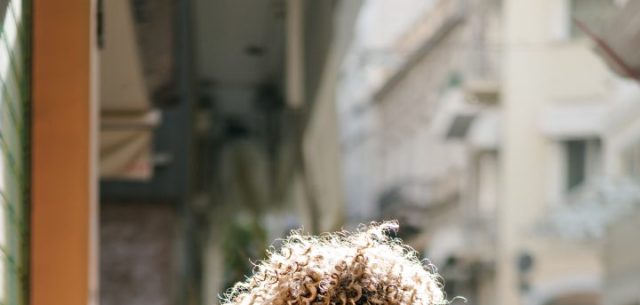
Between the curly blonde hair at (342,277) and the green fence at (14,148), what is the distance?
1342mm

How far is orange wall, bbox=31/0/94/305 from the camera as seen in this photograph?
5.66 metres

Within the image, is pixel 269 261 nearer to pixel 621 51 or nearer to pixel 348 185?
pixel 621 51

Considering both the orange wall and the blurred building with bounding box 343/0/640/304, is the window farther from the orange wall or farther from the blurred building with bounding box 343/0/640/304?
the orange wall

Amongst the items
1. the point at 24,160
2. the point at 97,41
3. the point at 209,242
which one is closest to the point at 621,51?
the point at 97,41

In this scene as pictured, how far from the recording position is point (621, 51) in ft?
23.1

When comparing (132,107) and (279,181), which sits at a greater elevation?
(132,107)

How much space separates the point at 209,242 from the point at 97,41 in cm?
1060

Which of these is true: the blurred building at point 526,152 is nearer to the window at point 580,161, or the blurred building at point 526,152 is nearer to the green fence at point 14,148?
the window at point 580,161

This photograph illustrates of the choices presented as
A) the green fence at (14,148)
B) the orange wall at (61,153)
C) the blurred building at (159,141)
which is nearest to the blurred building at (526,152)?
the blurred building at (159,141)

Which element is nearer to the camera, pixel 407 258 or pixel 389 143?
pixel 407 258

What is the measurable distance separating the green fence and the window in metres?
27.1

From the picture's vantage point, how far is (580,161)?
32.7m

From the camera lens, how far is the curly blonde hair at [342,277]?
12.1 feet

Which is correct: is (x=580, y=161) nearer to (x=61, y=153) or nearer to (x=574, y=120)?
(x=574, y=120)
